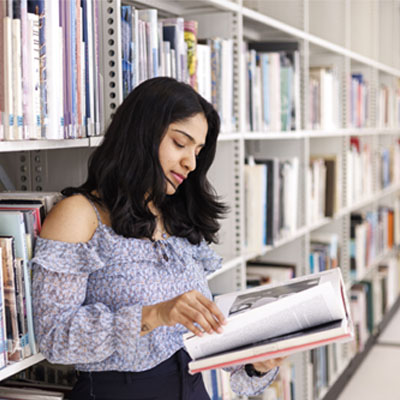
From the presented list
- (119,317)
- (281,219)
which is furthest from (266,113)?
(119,317)

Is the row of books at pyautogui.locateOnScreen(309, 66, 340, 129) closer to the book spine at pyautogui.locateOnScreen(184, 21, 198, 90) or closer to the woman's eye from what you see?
the book spine at pyautogui.locateOnScreen(184, 21, 198, 90)

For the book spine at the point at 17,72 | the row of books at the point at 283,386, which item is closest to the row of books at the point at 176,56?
the book spine at the point at 17,72

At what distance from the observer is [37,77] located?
115 cm

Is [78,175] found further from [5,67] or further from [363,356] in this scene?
[363,356]

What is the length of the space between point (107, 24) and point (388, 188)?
322cm

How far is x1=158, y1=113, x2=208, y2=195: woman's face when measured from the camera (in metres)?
1.30

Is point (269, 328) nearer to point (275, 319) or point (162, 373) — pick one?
point (275, 319)

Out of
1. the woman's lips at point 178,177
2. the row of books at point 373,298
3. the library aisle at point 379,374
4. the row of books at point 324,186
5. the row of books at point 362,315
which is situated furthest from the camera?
the row of books at point 373,298

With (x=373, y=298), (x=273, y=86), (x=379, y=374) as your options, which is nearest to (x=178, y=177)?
(x=273, y=86)

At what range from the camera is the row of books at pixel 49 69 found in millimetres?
1089

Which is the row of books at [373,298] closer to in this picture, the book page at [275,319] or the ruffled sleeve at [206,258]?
the ruffled sleeve at [206,258]

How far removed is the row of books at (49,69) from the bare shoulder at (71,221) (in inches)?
5.4

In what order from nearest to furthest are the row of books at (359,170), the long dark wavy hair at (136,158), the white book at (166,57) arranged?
the long dark wavy hair at (136,158), the white book at (166,57), the row of books at (359,170)

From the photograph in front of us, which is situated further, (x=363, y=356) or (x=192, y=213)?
(x=363, y=356)
